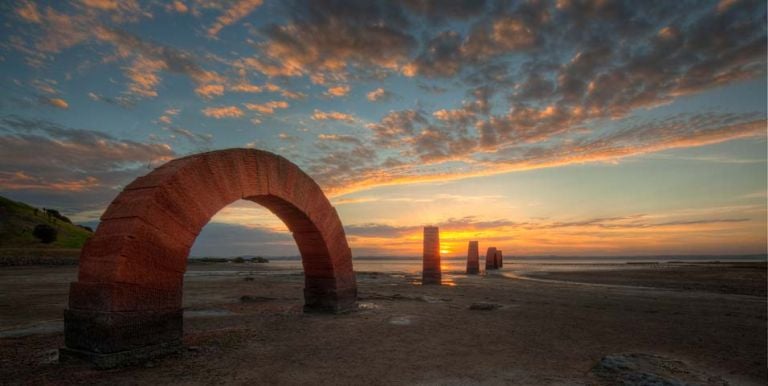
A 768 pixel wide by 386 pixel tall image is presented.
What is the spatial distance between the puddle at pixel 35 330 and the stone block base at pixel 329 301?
15.1 feet

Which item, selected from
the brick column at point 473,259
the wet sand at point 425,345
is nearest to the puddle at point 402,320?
the wet sand at point 425,345

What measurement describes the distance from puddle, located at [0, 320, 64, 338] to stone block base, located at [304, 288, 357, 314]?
4613 millimetres

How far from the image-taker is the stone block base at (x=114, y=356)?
5.01 meters

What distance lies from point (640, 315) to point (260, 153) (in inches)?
387

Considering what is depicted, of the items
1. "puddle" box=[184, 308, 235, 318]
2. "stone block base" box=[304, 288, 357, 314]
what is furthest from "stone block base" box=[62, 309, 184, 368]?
"stone block base" box=[304, 288, 357, 314]

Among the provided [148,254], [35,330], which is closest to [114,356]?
[148,254]

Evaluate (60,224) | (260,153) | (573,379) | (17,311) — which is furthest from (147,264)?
(60,224)

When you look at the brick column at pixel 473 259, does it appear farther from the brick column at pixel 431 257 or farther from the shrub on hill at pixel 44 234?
the shrub on hill at pixel 44 234

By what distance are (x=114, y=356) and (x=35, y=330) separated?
3439 mm

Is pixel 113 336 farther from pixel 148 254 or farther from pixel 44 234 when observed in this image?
pixel 44 234

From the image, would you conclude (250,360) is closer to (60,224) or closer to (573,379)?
(573,379)

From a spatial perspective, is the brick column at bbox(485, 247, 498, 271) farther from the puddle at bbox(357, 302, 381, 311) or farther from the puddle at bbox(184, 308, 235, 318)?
the puddle at bbox(184, 308, 235, 318)

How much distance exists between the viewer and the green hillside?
114 feet

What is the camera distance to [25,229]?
122 ft
